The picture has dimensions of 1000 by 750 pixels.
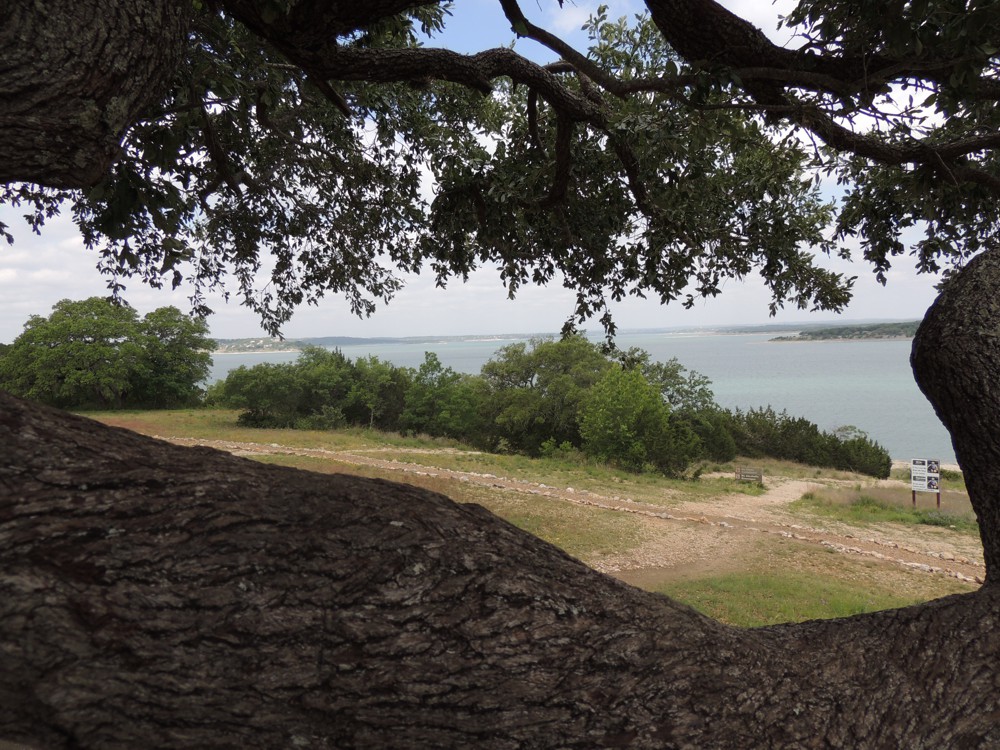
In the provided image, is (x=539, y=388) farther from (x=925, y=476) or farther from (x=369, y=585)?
(x=369, y=585)

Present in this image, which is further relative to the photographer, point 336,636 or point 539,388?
point 539,388

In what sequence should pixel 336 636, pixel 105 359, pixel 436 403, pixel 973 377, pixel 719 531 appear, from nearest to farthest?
pixel 336 636 → pixel 973 377 → pixel 719 531 → pixel 105 359 → pixel 436 403

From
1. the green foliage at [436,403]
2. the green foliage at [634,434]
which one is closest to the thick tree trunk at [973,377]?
the green foliage at [634,434]

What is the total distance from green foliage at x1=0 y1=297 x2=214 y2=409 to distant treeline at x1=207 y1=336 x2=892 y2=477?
7.27 feet

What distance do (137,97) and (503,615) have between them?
1.95 meters

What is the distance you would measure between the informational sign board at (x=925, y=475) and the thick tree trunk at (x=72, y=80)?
62.0ft

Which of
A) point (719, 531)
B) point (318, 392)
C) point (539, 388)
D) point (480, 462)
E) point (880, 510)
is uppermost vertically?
point (539, 388)

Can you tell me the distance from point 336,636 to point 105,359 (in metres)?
30.6

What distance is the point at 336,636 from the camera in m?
1.44

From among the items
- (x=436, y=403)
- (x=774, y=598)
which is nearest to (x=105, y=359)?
(x=436, y=403)

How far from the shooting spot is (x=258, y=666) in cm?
137

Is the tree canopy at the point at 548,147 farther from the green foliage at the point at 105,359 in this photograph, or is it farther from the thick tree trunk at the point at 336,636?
the green foliage at the point at 105,359

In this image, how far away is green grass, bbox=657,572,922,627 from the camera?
6.70 m

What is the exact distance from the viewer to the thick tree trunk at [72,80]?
5.13ft
